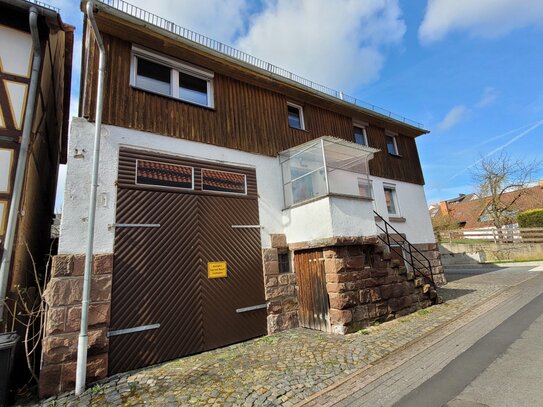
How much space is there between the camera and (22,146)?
5.41 metres

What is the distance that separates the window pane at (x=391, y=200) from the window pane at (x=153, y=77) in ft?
31.1

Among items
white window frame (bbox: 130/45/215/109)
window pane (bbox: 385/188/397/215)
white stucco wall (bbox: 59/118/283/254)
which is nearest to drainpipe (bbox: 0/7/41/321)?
white stucco wall (bbox: 59/118/283/254)

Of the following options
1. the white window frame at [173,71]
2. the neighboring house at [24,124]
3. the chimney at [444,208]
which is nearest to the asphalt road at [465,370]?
the neighboring house at [24,124]

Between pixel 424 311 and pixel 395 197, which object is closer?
pixel 424 311

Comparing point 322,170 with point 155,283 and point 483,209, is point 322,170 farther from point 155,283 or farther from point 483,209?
point 483,209

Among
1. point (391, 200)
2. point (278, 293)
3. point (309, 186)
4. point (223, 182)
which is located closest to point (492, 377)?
point (278, 293)

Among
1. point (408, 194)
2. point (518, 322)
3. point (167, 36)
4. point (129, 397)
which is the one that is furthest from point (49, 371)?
point (408, 194)

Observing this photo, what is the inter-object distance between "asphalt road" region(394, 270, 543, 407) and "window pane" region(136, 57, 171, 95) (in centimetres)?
798

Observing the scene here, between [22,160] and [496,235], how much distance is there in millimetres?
26971

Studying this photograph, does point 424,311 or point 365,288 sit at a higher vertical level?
point 365,288

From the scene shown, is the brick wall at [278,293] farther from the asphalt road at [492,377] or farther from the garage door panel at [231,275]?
the asphalt road at [492,377]

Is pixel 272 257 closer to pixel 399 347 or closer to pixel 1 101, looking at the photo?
pixel 399 347

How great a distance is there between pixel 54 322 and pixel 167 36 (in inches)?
260

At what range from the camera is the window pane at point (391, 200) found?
12.4 metres
